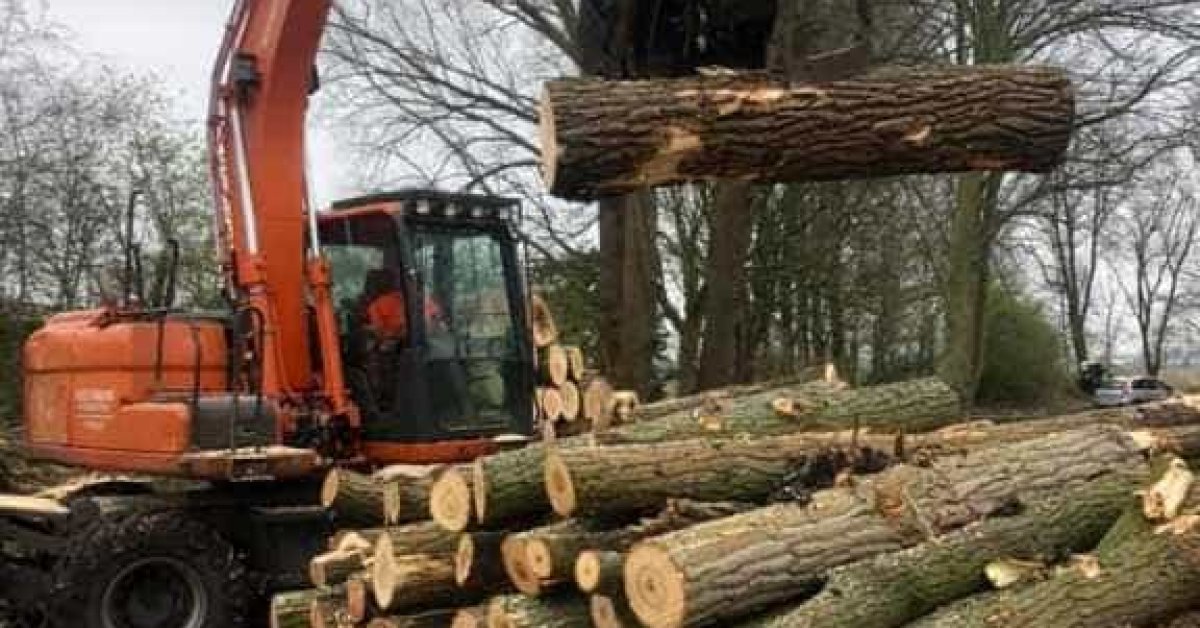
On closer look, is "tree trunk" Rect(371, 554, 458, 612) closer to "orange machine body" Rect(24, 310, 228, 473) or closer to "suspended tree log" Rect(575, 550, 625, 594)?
"suspended tree log" Rect(575, 550, 625, 594)

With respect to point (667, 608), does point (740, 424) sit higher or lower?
higher

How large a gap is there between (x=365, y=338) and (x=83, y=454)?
1746mm

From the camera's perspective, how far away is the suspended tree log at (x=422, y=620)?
5.61 m

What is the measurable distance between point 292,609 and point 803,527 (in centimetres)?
278

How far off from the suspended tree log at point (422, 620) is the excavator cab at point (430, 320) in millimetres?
2387

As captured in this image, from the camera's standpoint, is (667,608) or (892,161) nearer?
(667,608)

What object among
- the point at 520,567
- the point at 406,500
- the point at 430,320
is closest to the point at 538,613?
the point at 520,567

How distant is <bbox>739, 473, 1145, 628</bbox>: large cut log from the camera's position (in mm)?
4305

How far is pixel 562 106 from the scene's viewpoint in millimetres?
4516

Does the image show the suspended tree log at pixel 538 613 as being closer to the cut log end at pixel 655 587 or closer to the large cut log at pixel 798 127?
the cut log end at pixel 655 587

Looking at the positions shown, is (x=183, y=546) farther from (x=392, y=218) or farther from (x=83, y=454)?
(x=392, y=218)

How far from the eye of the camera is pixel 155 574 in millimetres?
7227

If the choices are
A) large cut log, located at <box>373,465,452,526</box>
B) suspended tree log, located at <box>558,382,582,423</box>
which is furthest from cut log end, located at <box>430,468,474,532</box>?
suspended tree log, located at <box>558,382,582,423</box>

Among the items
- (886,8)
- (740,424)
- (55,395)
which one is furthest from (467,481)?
(886,8)
